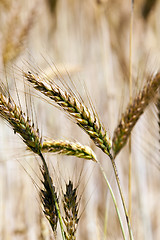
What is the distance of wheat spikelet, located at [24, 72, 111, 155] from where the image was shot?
0.49m

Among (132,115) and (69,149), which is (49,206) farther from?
(132,115)

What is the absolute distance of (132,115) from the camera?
0.64 meters

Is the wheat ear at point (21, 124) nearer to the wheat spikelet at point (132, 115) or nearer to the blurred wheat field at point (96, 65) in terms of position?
the wheat spikelet at point (132, 115)

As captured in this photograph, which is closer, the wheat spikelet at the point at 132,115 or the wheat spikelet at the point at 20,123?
the wheat spikelet at the point at 20,123

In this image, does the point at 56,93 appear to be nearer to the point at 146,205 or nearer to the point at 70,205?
the point at 70,205

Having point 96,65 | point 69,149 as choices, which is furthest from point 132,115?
point 96,65

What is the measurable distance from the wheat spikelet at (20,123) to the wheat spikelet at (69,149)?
5 centimetres

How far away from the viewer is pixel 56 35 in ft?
6.55

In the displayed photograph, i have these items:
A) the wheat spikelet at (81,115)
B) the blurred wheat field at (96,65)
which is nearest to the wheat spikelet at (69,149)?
the wheat spikelet at (81,115)

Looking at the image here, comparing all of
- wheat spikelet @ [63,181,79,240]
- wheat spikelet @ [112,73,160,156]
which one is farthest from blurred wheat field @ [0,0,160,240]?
wheat spikelet @ [63,181,79,240]

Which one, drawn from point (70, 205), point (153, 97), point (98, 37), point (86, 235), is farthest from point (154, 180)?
point (70, 205)

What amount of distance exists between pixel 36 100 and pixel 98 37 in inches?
21.4

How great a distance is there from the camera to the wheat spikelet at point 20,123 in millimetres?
477

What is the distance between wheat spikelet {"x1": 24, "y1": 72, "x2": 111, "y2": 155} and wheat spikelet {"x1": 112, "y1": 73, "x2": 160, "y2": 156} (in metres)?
0.13
